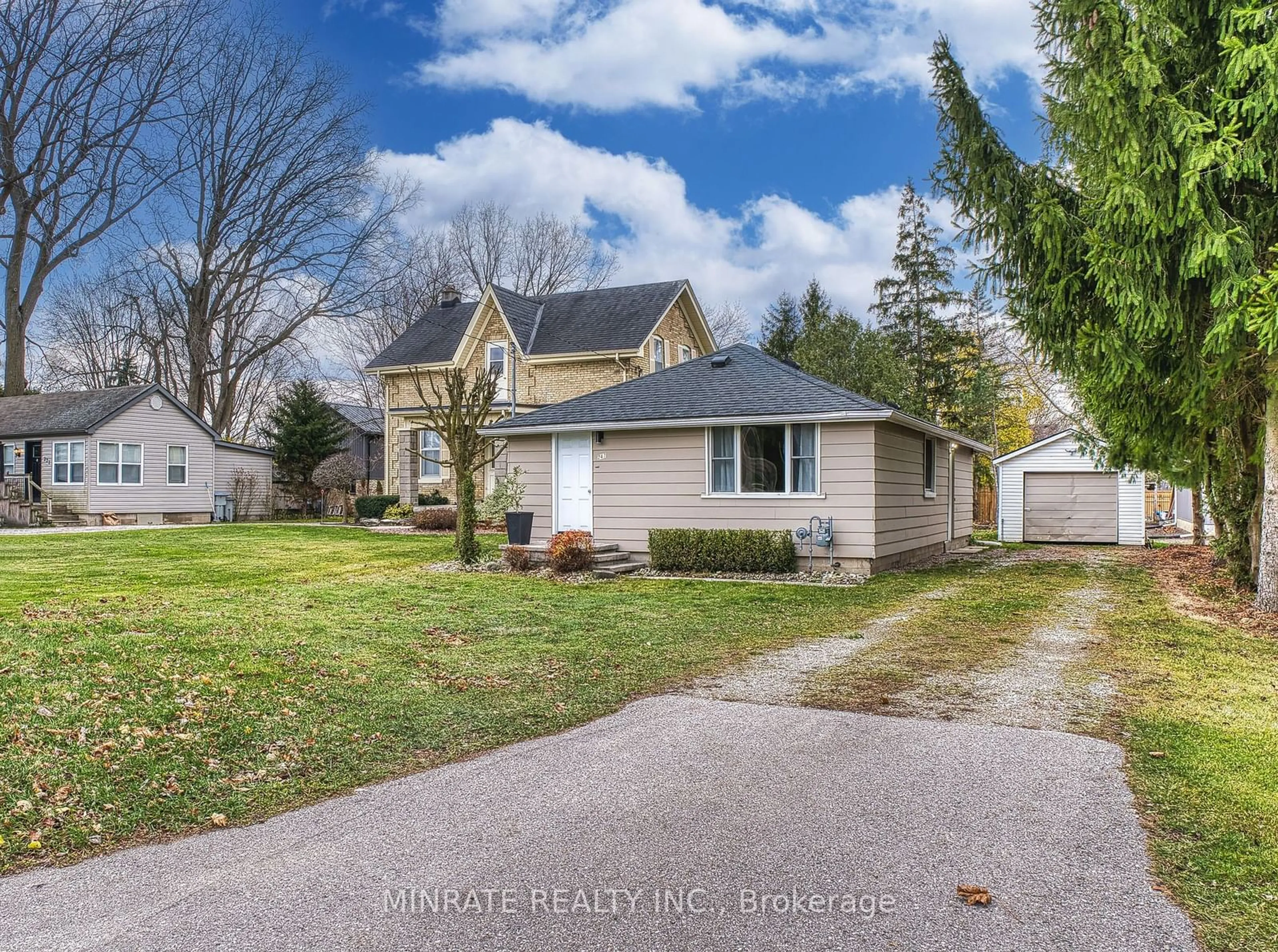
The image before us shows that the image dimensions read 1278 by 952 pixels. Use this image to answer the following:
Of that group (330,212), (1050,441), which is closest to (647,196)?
(330,212)

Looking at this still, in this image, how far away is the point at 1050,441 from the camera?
21.6 m

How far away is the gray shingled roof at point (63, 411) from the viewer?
2448cm

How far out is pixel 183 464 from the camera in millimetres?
27172

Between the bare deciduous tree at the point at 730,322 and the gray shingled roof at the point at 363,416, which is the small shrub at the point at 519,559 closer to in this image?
the gray shingled roof at the point at 363,416

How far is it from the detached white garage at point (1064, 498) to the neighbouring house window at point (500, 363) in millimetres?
14764

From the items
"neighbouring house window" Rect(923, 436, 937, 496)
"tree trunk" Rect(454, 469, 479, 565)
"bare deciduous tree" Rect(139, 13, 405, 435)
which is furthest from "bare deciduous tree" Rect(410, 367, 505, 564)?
"bare deciduous tree" Rect(139, 13, 405, 435)

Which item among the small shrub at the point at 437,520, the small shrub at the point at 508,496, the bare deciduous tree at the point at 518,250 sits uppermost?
the bare deciduous tree at the point at 518,250

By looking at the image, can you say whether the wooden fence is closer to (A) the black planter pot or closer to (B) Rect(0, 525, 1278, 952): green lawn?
(B) Rect(0, 525, 1278, 952): green lawn

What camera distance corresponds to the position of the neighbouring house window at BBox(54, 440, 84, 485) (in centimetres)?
2453

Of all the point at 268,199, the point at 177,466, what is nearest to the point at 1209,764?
the point at 177,466

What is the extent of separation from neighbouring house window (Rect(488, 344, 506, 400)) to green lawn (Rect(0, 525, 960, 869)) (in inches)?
536

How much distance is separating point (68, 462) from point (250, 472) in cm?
594

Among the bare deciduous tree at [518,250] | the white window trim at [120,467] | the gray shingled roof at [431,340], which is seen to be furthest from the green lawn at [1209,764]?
the bare deciduous tree at [518,250]

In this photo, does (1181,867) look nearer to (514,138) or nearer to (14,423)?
(514,138)
